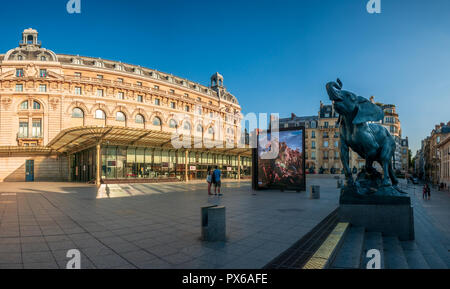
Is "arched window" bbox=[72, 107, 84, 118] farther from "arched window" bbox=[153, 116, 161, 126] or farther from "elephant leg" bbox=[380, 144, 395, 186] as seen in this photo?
"elephant leg" bbox=[380, 144, 395, 186]

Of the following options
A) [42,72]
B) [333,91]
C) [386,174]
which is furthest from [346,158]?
[42,72]

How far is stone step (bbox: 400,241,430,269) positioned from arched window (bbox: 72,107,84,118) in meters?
44.7

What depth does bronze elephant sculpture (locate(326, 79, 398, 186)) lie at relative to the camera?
22.0 feet

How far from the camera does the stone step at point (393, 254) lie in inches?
181

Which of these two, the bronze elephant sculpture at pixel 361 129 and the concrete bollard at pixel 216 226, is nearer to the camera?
the concrete bollard at pixel 216 226

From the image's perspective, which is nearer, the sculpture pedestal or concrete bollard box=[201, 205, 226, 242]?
concrete bollard box=[201, 205, 226, 242]

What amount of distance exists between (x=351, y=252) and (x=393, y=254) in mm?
1468

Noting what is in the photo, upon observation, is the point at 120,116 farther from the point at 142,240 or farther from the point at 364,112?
the point at 364,112

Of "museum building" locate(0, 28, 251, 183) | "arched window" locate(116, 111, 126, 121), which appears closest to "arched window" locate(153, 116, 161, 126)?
"museum building" locate(0, 28, 251, 183)

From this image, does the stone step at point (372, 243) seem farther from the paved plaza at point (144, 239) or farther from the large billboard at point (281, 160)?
the large billboard at point (281, 160)

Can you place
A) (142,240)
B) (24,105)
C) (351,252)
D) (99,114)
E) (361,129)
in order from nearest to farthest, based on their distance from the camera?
(351,252) < (142,240) < (361,129) < (24,105) < (99,114)

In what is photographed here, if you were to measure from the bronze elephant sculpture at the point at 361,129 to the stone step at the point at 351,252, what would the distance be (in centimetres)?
182

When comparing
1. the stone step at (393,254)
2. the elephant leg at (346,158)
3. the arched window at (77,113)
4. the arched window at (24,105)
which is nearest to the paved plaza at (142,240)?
the elephant leg at (346,158)

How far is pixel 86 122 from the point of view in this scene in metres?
39.7
